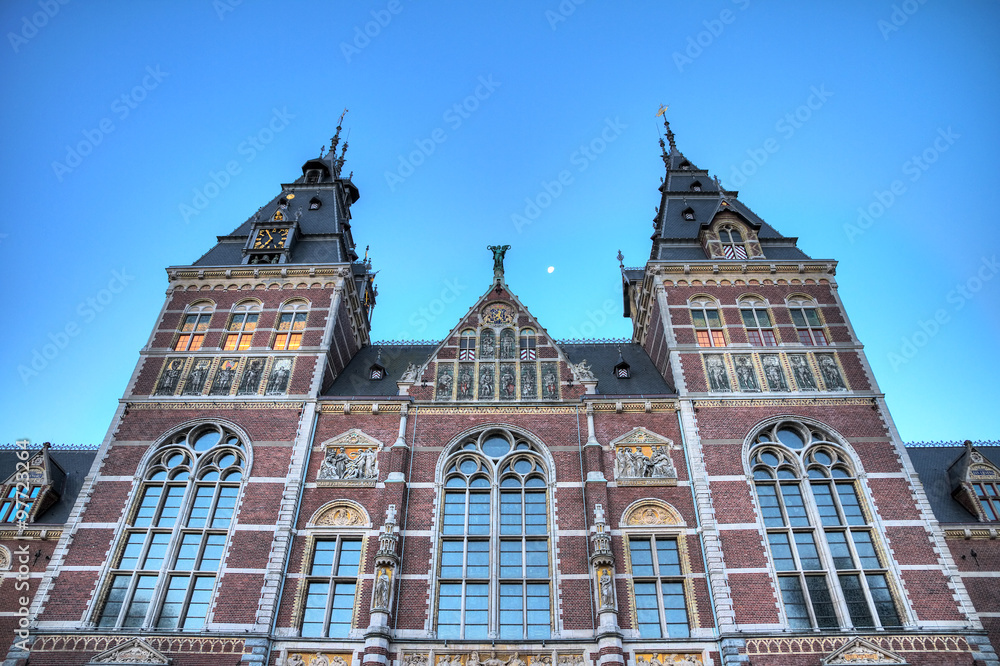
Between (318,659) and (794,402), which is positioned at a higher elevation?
(794,402)

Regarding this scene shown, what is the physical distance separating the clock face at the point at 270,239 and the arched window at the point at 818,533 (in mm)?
21212

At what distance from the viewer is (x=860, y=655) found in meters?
18.1

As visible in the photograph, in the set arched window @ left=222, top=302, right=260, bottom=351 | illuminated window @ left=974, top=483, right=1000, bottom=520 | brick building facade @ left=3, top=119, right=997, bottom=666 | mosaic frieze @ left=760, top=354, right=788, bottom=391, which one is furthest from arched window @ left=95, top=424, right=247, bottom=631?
illuminated window @ left=974, top=483, right=1000, bottom=520

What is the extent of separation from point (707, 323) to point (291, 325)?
644 inches

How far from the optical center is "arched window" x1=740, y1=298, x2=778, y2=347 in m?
25.5

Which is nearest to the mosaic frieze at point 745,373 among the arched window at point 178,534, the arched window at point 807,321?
the arched window at point 807,321

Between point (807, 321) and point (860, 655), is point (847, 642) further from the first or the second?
point (807, 321)

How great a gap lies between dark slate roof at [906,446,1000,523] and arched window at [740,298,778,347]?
25.9 feet

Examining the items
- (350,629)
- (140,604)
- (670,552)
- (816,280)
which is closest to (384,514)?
(350,629)

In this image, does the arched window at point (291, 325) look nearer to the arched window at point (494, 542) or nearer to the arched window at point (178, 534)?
the arched window at point (178, 534)

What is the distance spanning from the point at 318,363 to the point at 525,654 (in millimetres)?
12649

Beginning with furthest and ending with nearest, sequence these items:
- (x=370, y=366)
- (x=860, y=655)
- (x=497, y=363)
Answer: (x=370, y=366) < (x=497, y=363) < (x=860, y=655)

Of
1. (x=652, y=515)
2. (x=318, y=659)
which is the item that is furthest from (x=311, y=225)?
(x=652, y=515)

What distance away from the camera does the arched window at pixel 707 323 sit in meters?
25.5
